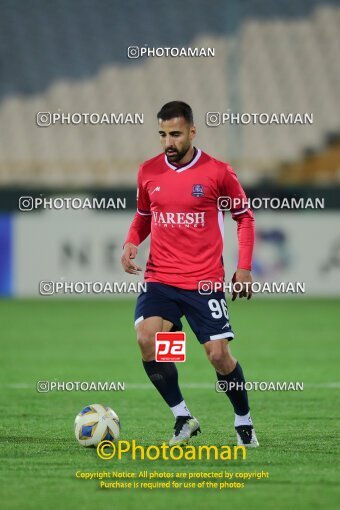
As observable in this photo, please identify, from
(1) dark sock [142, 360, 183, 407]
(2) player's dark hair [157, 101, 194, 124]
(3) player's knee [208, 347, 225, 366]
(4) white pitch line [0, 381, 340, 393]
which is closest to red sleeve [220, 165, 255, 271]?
(2) player's dark hair [157, 101, 194, 124]

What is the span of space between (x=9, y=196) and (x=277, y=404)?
12.4 metres

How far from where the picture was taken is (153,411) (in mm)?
7660

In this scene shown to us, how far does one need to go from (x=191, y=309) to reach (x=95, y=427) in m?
0.82

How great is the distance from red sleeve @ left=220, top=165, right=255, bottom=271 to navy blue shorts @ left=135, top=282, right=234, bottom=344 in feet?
0.87

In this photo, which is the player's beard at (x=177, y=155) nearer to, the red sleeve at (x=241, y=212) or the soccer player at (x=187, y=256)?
the soccer player at (x=187, y=256)

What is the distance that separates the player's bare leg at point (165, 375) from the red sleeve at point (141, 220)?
533 millimetres

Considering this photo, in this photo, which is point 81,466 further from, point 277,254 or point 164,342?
point 277,254

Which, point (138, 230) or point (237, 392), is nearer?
point (237, 392)

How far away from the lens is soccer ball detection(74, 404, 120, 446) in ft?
19.4

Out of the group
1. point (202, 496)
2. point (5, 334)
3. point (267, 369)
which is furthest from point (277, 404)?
point (5, 334)

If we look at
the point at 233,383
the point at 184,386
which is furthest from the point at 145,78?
the point at 233,383

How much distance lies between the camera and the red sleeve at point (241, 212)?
19.5 feet

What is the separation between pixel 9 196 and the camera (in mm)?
19656

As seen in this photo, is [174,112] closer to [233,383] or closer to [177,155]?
[177,155]
